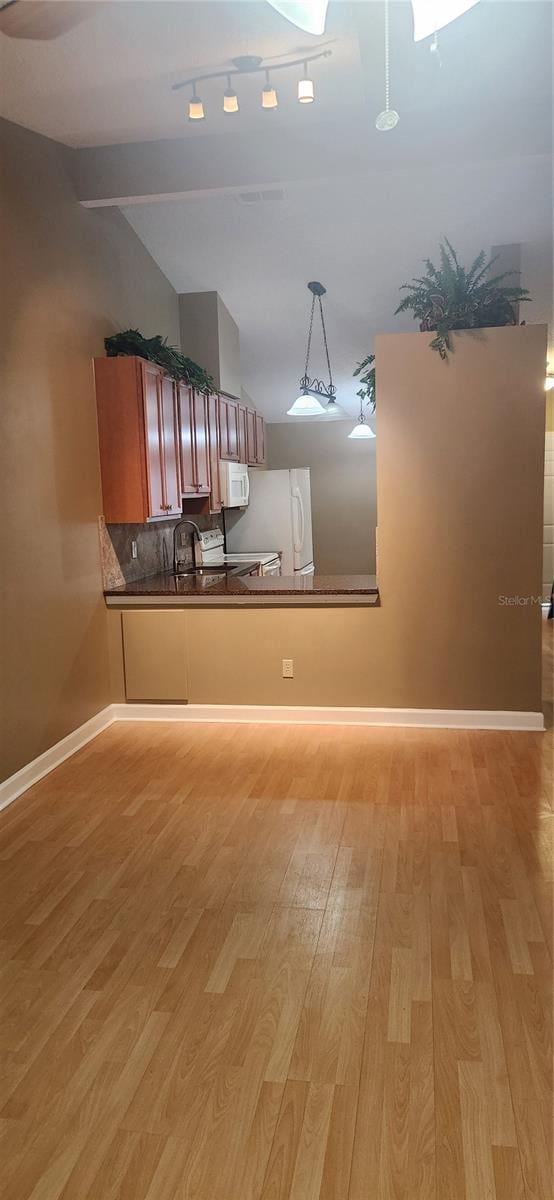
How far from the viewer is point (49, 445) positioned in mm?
4062

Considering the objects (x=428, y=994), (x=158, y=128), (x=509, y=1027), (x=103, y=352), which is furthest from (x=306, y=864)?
(x=158, y=128)

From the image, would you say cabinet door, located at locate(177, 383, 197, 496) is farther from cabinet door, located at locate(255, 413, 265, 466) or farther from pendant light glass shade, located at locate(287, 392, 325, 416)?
cabinet door, located at locate(255, 413, 265, 466)

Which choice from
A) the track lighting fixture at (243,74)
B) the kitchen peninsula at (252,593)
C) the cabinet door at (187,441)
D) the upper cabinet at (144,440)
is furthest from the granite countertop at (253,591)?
the track lighting fixture at (243,74)

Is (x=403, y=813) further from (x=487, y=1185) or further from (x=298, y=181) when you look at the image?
(x=298, y=181)

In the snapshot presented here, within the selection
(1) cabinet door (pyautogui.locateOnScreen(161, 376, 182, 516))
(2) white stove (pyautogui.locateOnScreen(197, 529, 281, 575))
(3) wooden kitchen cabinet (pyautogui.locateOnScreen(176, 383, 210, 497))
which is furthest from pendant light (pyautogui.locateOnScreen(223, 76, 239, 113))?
(2) white stove (pyautogui.locateOnScreen(197, 529, 281, 575))

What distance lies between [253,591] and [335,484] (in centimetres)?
502

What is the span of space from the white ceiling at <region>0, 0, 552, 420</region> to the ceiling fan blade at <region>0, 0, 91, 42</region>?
0.08 metres

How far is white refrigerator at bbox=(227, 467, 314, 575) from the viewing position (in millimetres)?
7578

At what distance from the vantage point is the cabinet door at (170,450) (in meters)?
4.98

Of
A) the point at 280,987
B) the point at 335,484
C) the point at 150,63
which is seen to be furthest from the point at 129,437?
the point at 335,484

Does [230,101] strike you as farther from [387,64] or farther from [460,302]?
[460,302]

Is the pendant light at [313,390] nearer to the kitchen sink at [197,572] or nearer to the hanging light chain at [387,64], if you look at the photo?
the kitchen sink at [197,572]

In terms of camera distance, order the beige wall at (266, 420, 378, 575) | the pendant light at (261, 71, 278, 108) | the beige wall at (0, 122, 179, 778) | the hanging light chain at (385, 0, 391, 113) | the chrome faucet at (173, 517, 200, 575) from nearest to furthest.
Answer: the hanging light chain at (385, 0, 391, 113) < the pendant light at (261, 71, 278, 108) < the beige wall at (0, 122, 179, 778) < the chrome faucet at (173, 517, 200, 575) < the beige wall at (266, 420, 378, 575)

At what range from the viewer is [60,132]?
400 centimetres
